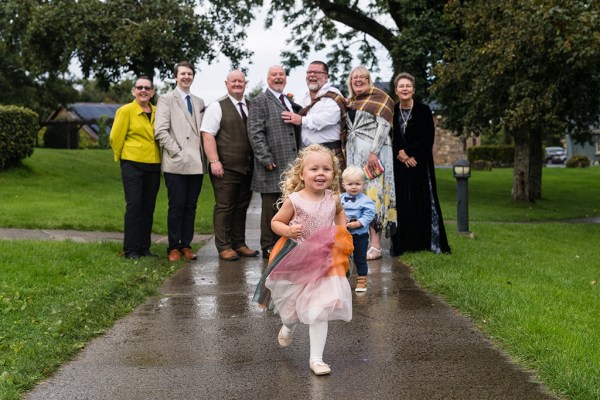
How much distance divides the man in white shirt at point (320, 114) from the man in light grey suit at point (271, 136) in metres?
0.14

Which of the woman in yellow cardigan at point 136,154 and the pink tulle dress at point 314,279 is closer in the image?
the pink tulle dress at point 314,279

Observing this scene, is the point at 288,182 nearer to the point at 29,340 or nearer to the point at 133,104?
the point at 29,340

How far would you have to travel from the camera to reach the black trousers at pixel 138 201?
9031 millimetres

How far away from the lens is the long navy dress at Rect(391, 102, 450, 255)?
938 centimetres

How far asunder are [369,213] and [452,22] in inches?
615

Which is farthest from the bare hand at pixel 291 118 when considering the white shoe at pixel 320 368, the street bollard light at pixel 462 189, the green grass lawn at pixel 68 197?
the white shoe at pixel 320 368

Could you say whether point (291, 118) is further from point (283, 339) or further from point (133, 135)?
point (283, 339)

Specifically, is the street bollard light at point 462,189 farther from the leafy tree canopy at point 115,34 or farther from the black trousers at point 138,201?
the leafy tree canopy at point 115,34

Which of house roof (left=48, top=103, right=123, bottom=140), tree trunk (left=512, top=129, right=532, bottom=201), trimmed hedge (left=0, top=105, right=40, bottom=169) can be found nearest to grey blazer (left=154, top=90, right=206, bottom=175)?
trimmed hedge (left=0, top=105, right=40, bottom=169)

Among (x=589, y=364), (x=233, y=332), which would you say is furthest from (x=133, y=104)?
(x=589, y=364)

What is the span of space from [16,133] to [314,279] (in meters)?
16.2

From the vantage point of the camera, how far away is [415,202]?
950 cm

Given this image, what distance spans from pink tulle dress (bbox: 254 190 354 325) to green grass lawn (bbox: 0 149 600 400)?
1.18m

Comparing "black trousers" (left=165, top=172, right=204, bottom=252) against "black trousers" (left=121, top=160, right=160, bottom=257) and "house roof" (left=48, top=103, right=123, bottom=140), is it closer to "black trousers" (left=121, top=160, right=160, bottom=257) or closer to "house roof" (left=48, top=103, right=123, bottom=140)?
"black trousers" (left=121, top=160, right=160, bottom=257)
